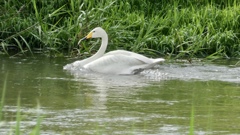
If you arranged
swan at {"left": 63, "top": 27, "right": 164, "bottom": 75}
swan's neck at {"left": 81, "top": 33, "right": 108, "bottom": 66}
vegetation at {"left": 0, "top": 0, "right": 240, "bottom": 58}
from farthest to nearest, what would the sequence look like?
vegetation at {"left": 0, "top": 0, "right": 240, "bottom": 58}, swan's neck at {"left": 81, "top": 33, "right": 108, "bottom": 66}, swan at {"left": 63, "top": 27, "right": 164, "bottom": 75}

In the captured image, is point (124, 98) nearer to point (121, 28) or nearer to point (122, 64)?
point (122, 64)

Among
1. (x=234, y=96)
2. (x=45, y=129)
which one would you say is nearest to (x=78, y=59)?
(x=234, y=96)

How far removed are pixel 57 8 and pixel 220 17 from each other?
2.89m

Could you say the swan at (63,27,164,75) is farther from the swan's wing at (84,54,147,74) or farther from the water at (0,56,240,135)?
the water at (0,56,240,135)

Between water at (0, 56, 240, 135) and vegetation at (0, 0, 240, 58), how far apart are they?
0.67 meters

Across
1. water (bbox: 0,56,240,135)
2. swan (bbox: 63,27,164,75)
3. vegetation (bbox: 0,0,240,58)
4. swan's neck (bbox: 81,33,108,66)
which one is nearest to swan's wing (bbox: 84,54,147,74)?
swan (bbox: 63,27,164,75)

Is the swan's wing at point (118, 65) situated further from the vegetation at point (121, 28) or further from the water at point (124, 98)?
the vegetation at point (121, 28)

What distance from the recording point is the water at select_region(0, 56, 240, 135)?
661 centimetres

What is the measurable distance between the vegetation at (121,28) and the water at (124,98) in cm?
67

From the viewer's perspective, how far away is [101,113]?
7.29 meters

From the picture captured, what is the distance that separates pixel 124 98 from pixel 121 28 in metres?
4.67

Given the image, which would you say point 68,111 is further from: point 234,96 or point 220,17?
point 220,17

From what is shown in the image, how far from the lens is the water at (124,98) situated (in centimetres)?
661

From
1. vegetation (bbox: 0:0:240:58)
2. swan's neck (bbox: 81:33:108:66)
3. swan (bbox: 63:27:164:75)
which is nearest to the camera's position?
swan (bbox: 63:27:164:75)
